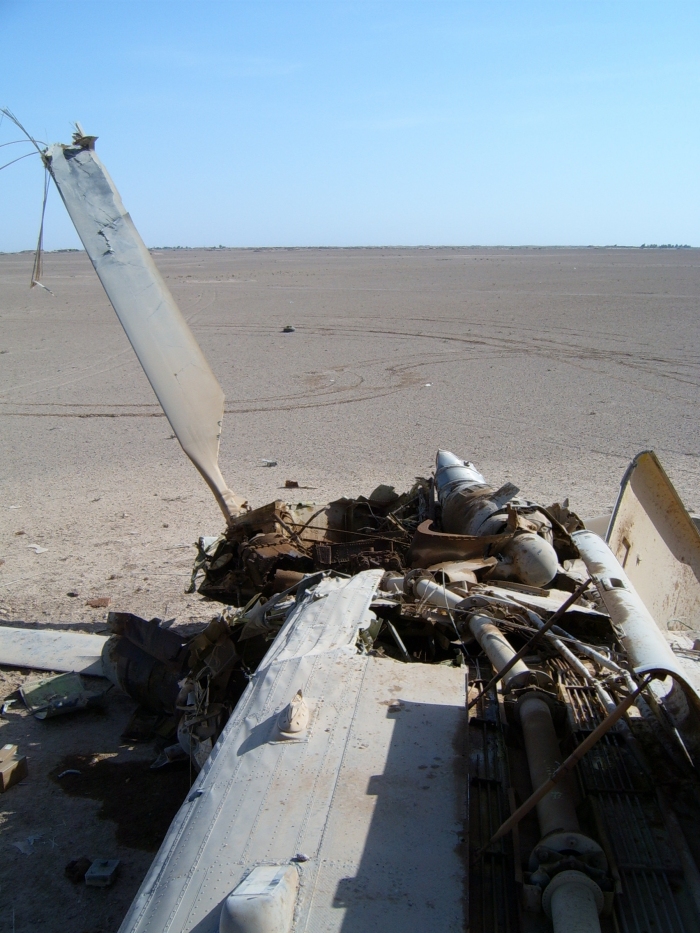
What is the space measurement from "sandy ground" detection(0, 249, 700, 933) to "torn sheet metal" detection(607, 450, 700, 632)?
3.68 metres

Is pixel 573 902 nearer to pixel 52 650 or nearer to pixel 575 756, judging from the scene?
pixel 575 756

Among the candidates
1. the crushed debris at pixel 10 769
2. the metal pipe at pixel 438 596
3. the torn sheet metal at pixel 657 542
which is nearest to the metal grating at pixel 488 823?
the metal pipe at pixel 438 596

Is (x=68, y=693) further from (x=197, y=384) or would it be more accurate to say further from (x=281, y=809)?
Result: (x=281, y=809)

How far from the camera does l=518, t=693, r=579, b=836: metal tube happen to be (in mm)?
3102

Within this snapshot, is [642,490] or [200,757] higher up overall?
[642,490]

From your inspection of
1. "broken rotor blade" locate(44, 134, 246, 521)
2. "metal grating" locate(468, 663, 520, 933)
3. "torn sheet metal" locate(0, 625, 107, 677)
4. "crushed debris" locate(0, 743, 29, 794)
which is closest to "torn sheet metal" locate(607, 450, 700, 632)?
"metal grating" locate(468, 663, 520, 933)

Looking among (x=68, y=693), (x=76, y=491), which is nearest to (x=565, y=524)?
(x=68, y=693)

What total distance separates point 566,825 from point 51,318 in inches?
1420

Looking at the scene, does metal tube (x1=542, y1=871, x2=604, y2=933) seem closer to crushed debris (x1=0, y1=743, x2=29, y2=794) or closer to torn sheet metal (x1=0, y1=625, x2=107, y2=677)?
crushed debris (x1=0, y1=743, x2=29, y2=794)

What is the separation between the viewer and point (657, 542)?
16.8 feet

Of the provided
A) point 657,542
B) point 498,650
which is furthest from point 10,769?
point 657,542

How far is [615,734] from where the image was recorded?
387 cm

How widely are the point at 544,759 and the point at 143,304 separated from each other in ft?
17.7

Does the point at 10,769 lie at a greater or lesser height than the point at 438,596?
lesser
